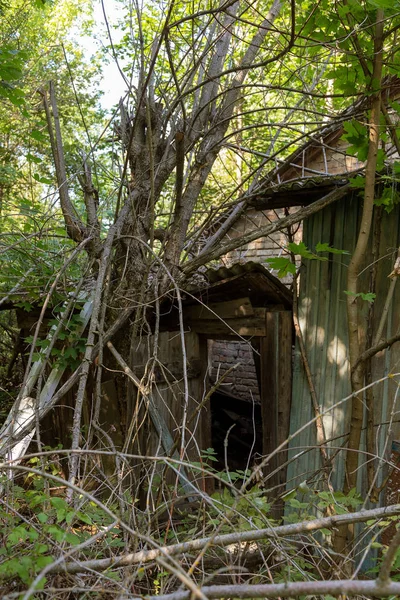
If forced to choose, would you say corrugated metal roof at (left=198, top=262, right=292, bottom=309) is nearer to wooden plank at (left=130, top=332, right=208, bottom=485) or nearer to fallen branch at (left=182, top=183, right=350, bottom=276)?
fallen branch at (left=182, top=183, right=350, bottom=276)

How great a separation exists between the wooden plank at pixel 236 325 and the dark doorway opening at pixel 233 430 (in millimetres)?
3414

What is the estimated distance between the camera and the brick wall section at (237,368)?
34.9 ft

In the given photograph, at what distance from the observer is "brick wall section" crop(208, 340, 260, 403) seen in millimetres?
10633

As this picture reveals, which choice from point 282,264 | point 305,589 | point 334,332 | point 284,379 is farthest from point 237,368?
point 305,589

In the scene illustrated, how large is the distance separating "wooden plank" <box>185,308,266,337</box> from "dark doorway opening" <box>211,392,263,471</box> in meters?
3.41

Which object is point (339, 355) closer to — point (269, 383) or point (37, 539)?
point (269, 383)

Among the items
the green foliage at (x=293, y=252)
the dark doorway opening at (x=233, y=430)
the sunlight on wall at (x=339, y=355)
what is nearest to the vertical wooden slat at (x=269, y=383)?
the sunlight on wall at (x=339, y=355)

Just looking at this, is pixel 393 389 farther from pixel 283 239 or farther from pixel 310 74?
pixel 283 239

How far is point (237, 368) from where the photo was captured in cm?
1084

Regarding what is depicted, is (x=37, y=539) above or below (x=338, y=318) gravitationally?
below

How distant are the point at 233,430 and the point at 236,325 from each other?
14.2 feet

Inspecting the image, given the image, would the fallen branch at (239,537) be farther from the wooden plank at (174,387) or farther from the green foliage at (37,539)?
the wooden plank at (174,387)

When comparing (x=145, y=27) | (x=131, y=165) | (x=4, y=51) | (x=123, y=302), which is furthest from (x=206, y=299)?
(x=145, y=27)

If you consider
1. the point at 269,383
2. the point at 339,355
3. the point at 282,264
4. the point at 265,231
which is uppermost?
the point at 265,231
